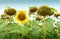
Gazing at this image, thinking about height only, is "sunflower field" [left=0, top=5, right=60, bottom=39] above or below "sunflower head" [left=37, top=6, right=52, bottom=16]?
below

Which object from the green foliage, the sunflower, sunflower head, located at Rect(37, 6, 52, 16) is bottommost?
the green foliage

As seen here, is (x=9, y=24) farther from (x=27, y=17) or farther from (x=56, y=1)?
(x=56, y=1)

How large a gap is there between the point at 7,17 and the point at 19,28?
9 cm

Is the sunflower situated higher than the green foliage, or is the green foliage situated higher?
the sunflower

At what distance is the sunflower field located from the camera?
23.5 inches

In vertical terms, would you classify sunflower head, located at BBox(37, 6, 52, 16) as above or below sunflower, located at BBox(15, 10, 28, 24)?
above

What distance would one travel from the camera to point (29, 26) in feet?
2.04

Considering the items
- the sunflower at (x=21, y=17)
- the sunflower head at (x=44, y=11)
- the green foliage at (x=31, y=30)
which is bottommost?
the green foliage at (x=31, y=30)

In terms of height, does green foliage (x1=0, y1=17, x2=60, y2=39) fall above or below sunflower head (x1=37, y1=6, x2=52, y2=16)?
below

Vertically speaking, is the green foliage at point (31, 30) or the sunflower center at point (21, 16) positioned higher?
the sunflower center at point (21, 16)

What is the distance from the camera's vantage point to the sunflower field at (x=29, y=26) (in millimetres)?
598

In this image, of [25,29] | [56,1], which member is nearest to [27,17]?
[25,29]

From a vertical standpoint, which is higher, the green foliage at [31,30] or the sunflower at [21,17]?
the sunflower at [21,17]

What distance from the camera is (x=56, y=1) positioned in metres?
1.52
